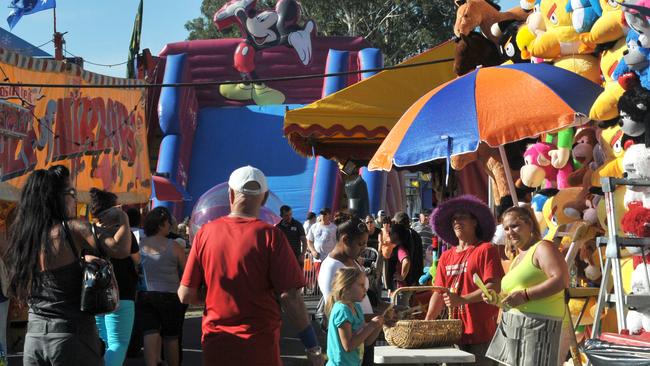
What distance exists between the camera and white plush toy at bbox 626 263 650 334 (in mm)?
6738

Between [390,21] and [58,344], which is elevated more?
[390,21]

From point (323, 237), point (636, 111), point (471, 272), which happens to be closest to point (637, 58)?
point (636, 111)

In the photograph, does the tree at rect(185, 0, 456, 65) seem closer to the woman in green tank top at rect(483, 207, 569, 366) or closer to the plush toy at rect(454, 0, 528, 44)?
the plush toy at rect(454, 0, 528, 44)

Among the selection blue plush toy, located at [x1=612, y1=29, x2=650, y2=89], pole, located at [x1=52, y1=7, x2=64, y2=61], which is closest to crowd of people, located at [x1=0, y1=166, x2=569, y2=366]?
blue plush toy, located at [x1=612, y1=29, x2=650, y2=89]

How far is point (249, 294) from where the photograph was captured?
4.85 m

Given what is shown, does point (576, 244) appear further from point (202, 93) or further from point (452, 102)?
point (202, 93)

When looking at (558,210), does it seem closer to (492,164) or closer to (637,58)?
(492,164)

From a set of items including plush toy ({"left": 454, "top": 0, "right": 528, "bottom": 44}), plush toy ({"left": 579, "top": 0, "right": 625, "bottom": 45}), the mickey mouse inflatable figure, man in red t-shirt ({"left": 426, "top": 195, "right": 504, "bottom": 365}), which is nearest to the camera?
man in red t-shirt ({"left": 426, "top": 195, "right": 504, "bottom": 365})

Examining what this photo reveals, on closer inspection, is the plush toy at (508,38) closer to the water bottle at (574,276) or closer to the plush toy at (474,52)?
the plush toy at (474,52)

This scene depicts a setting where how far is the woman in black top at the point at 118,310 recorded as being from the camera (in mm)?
7273

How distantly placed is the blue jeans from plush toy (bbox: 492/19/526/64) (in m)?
4.44

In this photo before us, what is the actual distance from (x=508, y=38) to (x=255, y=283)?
5.90 m

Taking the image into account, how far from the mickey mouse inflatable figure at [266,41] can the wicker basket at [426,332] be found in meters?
23.3

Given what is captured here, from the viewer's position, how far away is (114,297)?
514 centimetres
